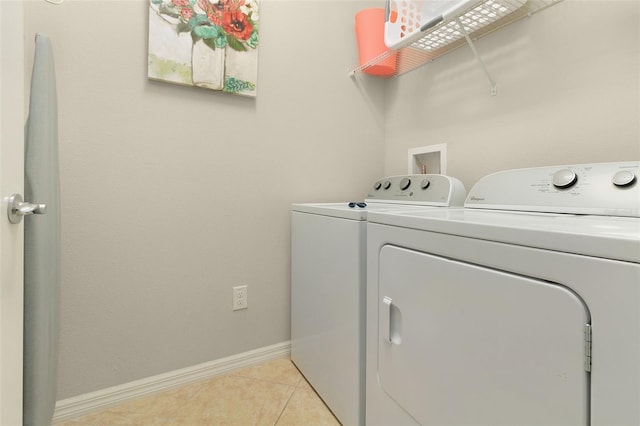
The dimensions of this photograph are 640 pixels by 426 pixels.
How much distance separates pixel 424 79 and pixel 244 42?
97cm

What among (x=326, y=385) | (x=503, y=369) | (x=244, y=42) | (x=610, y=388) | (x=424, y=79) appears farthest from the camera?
(x=424, y=79)

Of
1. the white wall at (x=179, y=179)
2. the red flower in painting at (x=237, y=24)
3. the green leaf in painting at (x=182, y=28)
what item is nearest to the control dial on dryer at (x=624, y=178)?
the white wall at (x=179, y=179)

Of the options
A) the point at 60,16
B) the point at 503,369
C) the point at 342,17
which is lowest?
the point at 503,369

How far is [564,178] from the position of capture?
937mm

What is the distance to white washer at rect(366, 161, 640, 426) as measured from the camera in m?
0.47

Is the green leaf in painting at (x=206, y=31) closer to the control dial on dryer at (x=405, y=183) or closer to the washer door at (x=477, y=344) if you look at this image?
the control dial on dryer at (x=405, y=183)

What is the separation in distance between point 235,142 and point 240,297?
2.52 feet

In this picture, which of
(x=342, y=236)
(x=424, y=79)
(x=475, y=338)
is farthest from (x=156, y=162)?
(x=424, y=79)

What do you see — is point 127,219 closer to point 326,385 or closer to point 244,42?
point 244,42

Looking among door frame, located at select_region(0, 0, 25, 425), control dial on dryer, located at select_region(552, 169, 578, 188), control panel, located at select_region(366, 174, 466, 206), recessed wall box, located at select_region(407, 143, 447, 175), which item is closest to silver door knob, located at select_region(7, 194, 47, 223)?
door frame, located at select_region(0, 0, 25, 425)

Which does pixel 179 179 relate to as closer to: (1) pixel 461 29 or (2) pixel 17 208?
(2) pixel 17 208

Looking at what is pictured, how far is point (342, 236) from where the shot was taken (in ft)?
3.71

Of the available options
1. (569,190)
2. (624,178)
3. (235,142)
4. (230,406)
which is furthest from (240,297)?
(624,178)

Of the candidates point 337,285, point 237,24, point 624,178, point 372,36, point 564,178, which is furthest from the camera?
point 372,36
